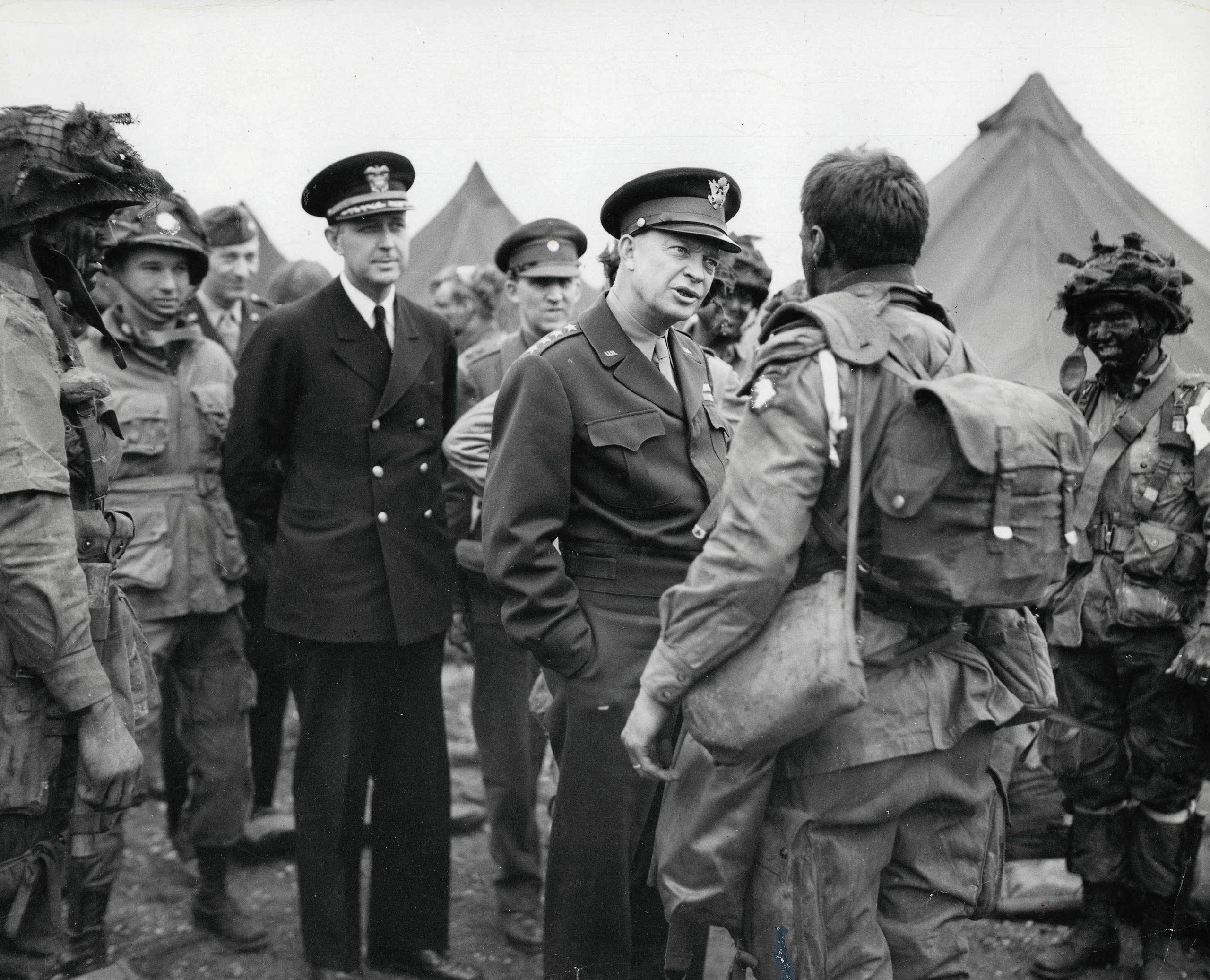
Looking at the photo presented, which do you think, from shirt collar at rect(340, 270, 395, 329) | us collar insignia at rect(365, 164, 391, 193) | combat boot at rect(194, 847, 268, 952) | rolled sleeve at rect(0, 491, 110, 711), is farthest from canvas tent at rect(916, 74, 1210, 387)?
rolled sleeve at rect(0, 491, 110, 711)

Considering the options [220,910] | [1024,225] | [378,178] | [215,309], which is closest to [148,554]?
[220,910]

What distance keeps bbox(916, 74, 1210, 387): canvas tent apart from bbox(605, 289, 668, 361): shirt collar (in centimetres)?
377

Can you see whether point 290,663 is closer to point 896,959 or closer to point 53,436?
point 53,436

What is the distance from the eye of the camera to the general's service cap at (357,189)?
4.00 metres

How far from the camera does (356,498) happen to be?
12.9 feet

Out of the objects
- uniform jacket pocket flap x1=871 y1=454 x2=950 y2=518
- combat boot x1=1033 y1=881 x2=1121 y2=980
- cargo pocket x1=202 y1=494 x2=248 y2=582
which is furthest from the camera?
cargo pocket x1=202 y1=494 x2=248 y2=582

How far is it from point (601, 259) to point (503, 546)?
5.33ft

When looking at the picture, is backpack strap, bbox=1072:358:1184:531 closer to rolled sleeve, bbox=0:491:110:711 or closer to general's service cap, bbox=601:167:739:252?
general's service cap, bbox=601:167:739:252

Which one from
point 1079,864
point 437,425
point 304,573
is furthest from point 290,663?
point 1079,864

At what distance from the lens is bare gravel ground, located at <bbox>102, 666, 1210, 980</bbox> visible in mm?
4094

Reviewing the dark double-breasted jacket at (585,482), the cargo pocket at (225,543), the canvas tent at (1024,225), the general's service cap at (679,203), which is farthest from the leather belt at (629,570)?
the canvas tent at (1024,225)

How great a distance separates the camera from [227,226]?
6.04m

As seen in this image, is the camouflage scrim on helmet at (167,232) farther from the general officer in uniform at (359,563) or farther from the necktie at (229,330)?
the necktie at (229,330)

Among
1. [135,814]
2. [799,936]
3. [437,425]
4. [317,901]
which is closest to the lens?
[799,936]
